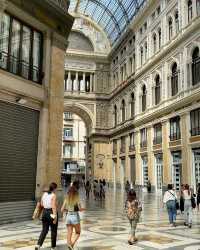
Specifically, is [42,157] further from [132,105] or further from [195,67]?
[132,105]

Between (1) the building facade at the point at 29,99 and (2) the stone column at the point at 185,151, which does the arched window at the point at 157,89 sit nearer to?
(2) the stone column at the point at 185,151

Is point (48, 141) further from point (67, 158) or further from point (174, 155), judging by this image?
point (67, 158)

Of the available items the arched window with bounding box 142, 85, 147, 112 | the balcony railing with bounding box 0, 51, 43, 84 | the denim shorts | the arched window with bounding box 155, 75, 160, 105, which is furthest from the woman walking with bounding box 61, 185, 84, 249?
the arched window with bounding box 142, 85, 147, 112

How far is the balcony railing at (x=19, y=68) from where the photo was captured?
12555 millimetres

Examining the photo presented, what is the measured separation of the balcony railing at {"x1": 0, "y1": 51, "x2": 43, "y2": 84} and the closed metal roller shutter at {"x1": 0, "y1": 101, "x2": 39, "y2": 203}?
1.29 m

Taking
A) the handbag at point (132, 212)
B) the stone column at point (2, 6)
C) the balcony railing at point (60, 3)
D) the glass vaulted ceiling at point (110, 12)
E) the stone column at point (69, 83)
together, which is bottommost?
the handbag at point (132, 212)

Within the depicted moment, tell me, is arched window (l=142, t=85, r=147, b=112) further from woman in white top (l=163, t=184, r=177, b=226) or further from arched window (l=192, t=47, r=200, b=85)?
woman in white top (l=163, t=184, r=177, b=226)

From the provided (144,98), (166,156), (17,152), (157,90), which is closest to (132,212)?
(17,152)

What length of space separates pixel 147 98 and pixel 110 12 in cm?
1863

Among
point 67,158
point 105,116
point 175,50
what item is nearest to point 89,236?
point 175,50

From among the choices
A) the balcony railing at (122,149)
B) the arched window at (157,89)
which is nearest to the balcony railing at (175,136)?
the arched window at (157,89)

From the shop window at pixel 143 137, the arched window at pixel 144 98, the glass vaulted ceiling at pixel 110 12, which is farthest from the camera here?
the glass vaulted ceiling at pixel 110 12

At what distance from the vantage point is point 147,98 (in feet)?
121

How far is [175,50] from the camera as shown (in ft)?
102
